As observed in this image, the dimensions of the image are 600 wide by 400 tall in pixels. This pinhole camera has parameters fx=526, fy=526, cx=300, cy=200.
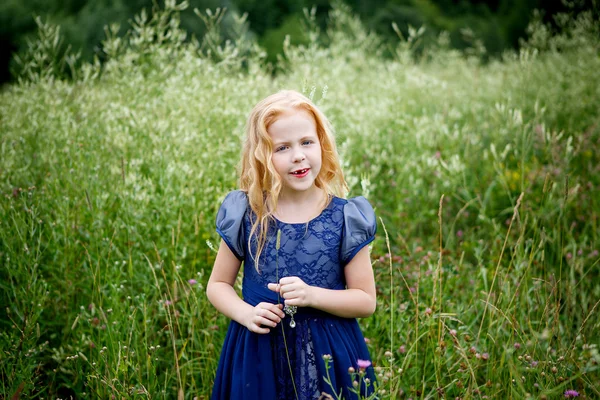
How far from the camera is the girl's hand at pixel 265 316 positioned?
1512 millimetres

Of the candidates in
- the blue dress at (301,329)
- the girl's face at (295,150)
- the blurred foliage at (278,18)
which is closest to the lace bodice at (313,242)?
the blue dress at (301,329)

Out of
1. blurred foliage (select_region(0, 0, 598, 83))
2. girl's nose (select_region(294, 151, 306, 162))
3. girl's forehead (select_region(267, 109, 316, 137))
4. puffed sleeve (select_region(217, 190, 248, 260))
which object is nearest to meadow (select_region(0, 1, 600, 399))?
puffed sleeve (select_region(217, 190, 248, 260))

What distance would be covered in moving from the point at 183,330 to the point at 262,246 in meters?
0.88

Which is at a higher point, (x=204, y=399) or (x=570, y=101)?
(x=570, y=101)

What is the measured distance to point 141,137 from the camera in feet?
9.91

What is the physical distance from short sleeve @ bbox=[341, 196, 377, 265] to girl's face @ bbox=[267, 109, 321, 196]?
163 millimetres

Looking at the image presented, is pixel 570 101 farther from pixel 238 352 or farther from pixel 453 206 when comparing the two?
pixel 238 352

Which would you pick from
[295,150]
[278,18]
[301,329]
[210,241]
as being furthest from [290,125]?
[278,18]

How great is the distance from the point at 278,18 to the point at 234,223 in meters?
22.5

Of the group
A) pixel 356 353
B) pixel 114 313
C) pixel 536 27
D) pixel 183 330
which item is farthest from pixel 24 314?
pixel 536 27

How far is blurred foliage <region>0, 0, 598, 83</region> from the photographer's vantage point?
14.0 m

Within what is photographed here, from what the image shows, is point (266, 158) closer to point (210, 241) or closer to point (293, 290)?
point (293, 290)

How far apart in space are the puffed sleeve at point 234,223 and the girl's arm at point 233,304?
46 mm

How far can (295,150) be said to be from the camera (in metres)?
1.65
